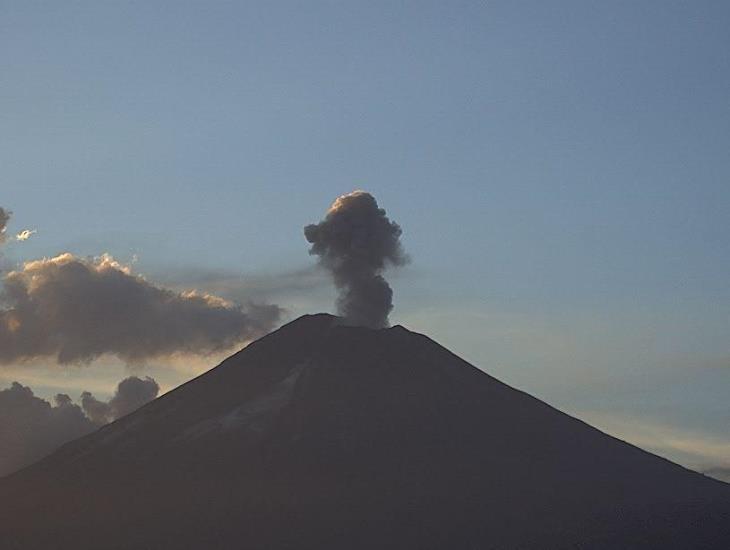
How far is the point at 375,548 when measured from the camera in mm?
178875

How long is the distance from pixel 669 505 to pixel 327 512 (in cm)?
3732

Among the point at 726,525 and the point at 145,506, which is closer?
the point at 726,525

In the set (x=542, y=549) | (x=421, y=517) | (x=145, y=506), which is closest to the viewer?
(x=542, y=549)

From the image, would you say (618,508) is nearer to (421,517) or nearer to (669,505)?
(669,505)

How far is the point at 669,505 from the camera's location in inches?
7431

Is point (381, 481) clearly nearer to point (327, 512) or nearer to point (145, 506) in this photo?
point (327, 512)

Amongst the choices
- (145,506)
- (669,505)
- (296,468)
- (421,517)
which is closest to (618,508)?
(669,505)

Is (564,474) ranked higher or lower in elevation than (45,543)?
higher

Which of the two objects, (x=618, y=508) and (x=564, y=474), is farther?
(x=564, y=474)

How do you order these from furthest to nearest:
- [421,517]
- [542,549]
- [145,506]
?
1. [145,506]
2. [421,517]
3. [542,549]

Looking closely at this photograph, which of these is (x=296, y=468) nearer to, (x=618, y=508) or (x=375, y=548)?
(x=375, y=548)

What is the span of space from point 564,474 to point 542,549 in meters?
26.3

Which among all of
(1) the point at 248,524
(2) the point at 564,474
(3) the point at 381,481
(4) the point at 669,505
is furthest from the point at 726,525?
(1) the point at 248,524

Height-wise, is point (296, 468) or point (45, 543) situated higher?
point (296, 468)
